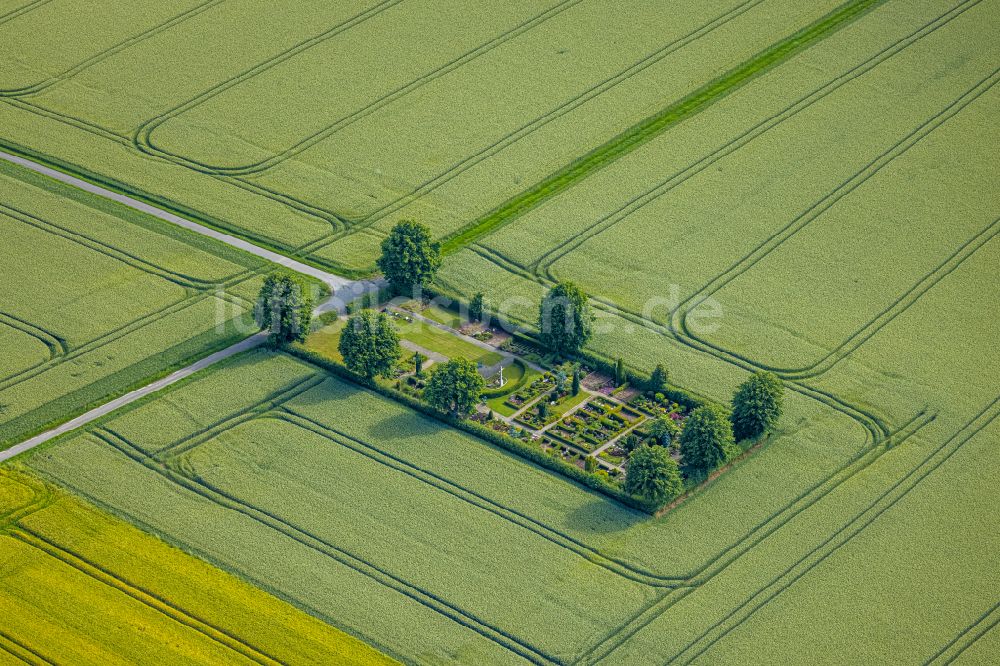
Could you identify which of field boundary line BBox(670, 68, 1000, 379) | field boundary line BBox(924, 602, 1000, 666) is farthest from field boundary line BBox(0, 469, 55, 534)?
field boundary line BBox(924, 602, 1000, 666)

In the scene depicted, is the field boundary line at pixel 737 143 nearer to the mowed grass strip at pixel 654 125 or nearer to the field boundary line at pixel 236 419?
the mowed grass strip at pixel 654 125

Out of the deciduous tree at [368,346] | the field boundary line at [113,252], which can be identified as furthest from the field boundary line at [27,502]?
the field boundary line at [113,252]

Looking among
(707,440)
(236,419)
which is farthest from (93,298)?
(707,440)

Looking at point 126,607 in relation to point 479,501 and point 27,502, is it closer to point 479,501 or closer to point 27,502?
point 27,502

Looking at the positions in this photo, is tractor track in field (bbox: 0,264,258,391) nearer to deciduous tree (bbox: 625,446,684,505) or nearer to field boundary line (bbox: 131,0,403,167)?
field boundary line (bbox: 131,0,403,167)

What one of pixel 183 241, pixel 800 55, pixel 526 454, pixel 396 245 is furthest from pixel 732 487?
pixel 800 55

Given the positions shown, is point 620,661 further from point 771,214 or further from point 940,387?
point 771,214
